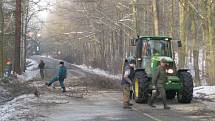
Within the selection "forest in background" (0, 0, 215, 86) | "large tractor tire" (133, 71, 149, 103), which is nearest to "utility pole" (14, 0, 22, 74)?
"forest in background" (0, 0, 215, 86)

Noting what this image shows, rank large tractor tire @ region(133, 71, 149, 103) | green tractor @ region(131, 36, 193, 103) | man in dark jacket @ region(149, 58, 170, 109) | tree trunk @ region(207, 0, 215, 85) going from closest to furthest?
man in dark jacket @ region(149, 58, 170, 109) → large tractor tire @ region(133, 71, 149, 103) → green tractor @ region(131, 36, 193, 103) → tree trunk @ region(207, 0, 215, 85)

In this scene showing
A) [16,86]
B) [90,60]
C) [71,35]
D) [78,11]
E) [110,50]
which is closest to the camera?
[16,86]

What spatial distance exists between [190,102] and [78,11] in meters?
47.7

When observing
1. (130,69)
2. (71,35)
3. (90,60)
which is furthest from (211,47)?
(90,60)

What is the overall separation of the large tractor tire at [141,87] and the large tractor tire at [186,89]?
4.90 ft

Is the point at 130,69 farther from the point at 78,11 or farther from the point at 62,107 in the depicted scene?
the point at 78,11

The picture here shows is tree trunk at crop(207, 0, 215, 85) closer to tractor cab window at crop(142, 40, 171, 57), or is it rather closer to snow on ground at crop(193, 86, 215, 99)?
snow on ground at crop(193, 86, 215, 99)

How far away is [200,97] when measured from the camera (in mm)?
24250

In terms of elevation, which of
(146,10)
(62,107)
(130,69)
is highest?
(146,10)

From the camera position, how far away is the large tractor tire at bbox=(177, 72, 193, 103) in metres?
21.0

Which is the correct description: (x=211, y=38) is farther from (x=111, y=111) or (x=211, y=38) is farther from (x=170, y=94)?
Answer: (x=111, y=111)

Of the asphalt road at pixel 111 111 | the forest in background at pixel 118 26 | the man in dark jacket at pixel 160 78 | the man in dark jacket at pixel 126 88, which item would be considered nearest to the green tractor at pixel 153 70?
the asphalt road at pixel 111 111

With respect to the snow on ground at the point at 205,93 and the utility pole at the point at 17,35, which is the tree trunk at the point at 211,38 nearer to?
the snow on ground at the point at 205,93

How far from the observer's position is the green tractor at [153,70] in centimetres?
2106
